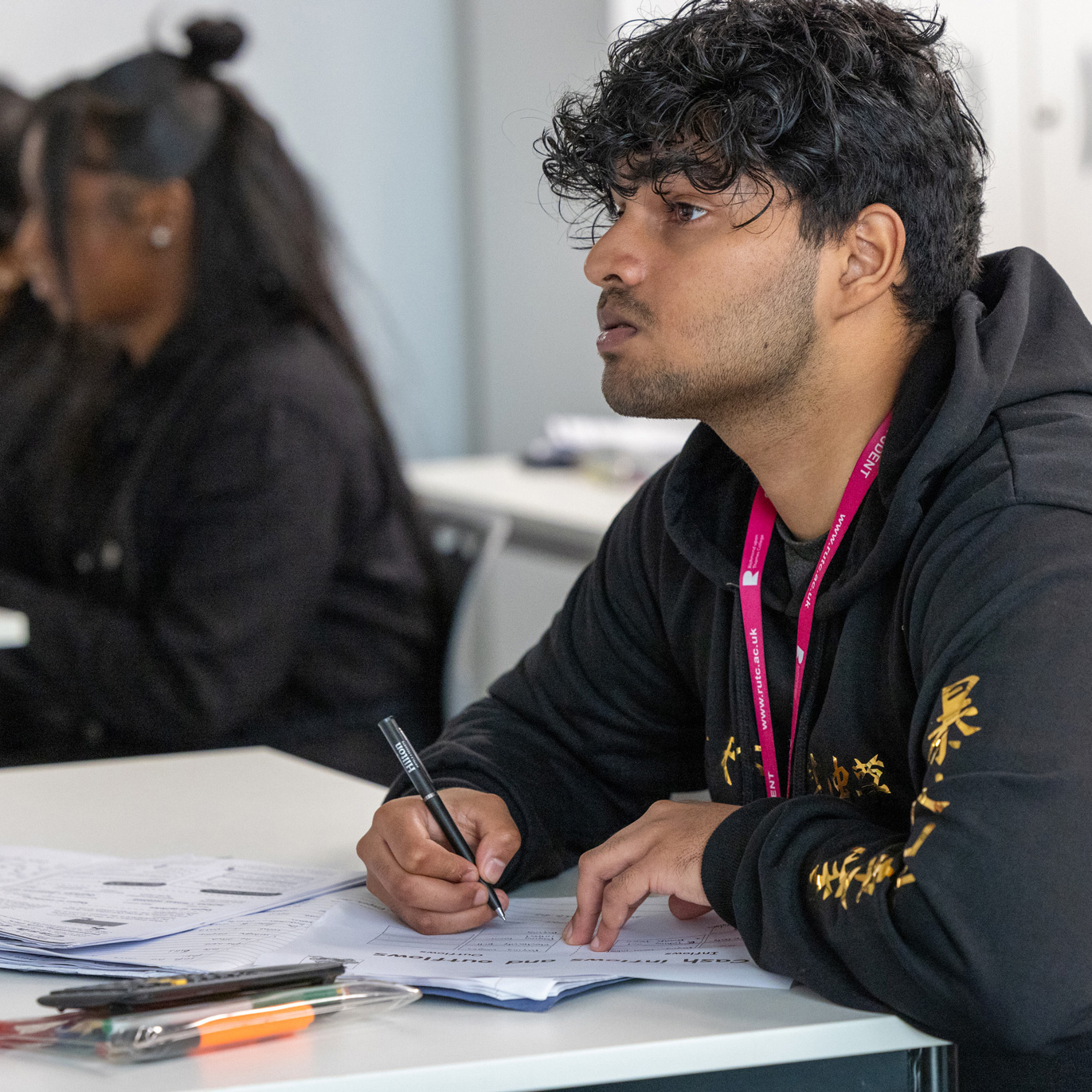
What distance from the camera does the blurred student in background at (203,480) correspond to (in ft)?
7.12

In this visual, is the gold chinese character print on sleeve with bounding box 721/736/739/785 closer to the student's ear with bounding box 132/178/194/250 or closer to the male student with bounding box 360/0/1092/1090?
the male student with bounding box 360/0/1092/1090

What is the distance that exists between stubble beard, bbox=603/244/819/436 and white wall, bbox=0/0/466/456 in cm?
309

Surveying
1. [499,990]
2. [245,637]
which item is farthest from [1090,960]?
[245,637]

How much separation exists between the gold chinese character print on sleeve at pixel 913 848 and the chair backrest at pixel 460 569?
50.7 inches

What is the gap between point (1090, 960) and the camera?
75cm

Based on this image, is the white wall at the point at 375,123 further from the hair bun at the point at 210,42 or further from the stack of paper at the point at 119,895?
the stack of paper at the point at 119,895

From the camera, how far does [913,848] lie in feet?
2.59

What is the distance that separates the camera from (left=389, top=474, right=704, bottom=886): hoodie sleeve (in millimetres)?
1217

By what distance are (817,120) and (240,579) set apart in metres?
1.31

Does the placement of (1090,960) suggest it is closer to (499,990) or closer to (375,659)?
(499,990)

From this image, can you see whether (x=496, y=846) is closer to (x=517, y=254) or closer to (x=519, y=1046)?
(x=519, y=1046)

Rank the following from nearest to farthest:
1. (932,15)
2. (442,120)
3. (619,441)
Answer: (932,15) → (619,441) → (442,120)

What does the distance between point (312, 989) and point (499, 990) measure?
10cm

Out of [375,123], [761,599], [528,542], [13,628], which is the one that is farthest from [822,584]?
[375,123]
